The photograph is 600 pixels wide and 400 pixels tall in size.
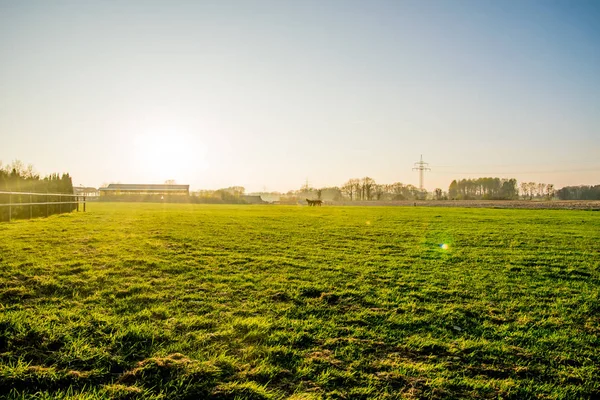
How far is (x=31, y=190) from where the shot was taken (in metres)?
22.2

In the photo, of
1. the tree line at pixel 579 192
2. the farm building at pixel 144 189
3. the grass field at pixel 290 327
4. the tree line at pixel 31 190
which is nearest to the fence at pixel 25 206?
the tree line at pixel 31 190

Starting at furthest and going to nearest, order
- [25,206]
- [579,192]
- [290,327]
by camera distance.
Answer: [579,192], [25,206], [290,327]

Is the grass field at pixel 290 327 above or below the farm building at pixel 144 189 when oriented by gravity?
below

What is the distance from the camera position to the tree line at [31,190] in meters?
17.9

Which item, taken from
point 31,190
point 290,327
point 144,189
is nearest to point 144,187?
point 144,189

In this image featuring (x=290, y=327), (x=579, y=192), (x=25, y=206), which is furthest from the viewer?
(x=579, y=192)

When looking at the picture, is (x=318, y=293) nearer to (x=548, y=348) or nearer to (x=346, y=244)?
(x=548, y=348)

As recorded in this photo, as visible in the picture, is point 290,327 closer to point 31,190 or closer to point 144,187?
point 31,190

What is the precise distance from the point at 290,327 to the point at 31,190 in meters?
25.0

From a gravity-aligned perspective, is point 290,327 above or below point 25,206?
below

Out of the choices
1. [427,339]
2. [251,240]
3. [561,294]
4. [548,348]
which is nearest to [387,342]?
[427,339]

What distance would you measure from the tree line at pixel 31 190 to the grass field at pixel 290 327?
40.8 ft

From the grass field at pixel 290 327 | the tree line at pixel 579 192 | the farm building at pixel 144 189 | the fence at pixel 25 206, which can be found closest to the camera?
the grass field at pixel 290 327

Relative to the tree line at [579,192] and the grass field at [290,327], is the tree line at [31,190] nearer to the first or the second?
the grass field at [290,327]
